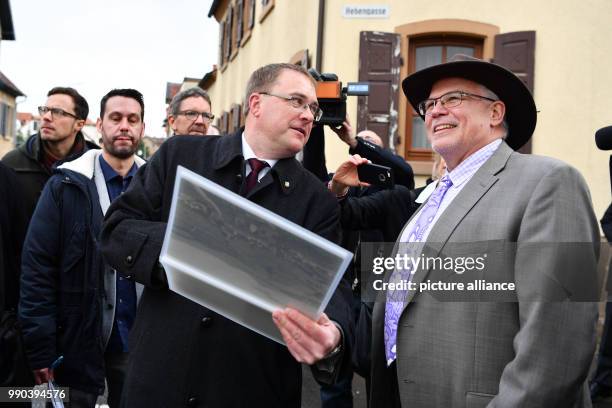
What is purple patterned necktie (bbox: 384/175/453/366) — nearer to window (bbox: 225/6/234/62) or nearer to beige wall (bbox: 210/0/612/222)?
beige wall (bbox: 210/0/612/222)

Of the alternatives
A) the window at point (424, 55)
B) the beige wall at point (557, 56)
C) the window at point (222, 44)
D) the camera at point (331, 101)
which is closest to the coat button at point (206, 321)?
the camera at point (331, 101)

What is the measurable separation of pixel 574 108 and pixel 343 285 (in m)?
8.09

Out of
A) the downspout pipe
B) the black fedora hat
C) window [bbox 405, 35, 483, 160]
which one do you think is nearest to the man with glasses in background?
the black fedora hat

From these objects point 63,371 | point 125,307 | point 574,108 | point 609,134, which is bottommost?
point 63,371

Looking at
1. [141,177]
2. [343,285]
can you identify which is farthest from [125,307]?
[343,285]

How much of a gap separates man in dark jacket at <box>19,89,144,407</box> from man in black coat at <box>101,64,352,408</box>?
109cm

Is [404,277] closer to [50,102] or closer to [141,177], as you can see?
[141,177]

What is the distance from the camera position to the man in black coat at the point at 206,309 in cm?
219

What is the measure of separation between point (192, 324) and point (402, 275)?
0.78m

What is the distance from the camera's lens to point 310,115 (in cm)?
256

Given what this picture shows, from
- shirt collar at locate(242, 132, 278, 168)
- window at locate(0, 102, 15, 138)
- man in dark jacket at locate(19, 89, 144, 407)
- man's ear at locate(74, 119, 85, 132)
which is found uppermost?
window at locate(0, 102, 15, 138)

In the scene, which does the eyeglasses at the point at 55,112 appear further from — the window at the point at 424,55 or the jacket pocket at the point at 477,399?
the window at the point at 424,55

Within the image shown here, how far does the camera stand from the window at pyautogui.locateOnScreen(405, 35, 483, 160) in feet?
32.3

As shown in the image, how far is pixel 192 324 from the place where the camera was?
2.24m
